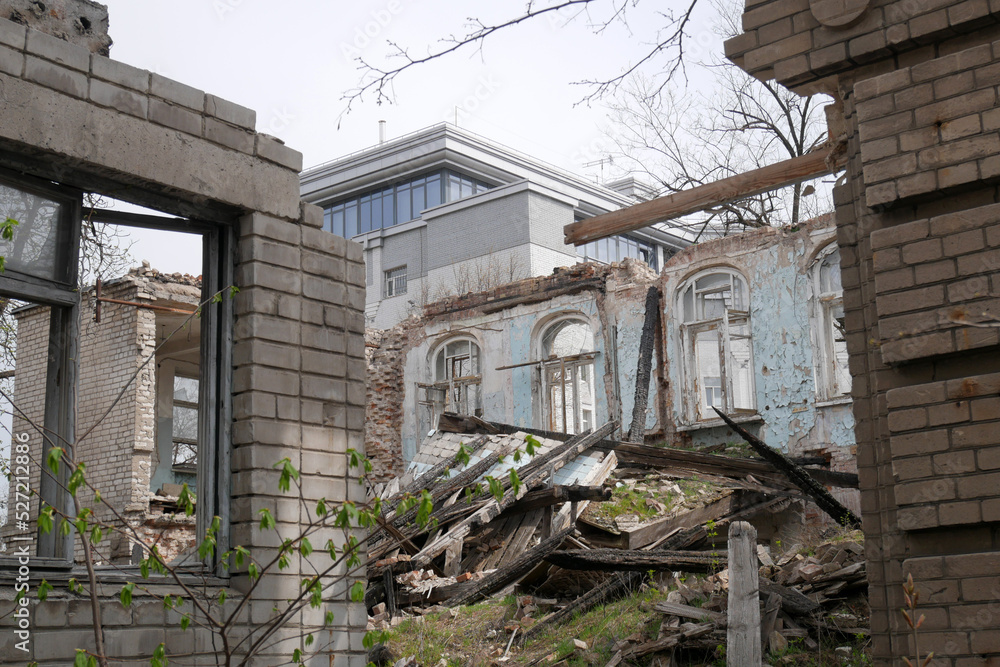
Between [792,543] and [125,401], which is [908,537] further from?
[125,401]

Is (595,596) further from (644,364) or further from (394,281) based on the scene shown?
(394,281)

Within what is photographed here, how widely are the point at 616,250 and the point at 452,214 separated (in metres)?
7.43

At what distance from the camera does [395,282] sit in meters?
39.9

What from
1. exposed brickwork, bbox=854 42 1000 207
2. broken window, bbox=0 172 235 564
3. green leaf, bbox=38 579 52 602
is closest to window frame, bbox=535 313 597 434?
broken window, bbox=0 172 235 564

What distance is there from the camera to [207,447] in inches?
201

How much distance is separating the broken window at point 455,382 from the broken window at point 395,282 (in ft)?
57.5

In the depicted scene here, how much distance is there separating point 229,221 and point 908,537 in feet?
12.1

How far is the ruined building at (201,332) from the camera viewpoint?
4.41m

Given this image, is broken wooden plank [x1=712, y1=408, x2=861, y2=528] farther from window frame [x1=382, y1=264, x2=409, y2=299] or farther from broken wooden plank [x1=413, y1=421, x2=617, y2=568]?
window frame [x1=382, y1=264, x2=409, y2=299]

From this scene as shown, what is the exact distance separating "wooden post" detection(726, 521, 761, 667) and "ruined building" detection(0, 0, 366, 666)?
261 centimetres

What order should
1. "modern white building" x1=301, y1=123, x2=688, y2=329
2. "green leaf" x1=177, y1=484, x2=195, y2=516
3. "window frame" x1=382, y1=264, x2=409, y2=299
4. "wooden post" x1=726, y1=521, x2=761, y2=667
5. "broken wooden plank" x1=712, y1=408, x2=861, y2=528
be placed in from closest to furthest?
"green leaf" x1=177, y1=484, x2=195, y2=516, "wooden post" x1=726, y1=521, x2=761, y2=667, "broken wooden plank" x1=712, y1=408, x2=861, y2=528, "modern white building" x1=301, y1=123, x2=688, y2=329, "window frame" x1=382, y1=264, x2=409, y2=299

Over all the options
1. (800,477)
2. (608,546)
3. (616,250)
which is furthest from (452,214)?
(800,477)

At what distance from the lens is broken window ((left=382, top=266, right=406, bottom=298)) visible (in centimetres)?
3953

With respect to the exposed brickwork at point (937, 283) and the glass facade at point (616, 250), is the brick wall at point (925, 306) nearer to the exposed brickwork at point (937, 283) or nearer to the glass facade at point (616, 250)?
the exposed brickwork at point (937, 283)
